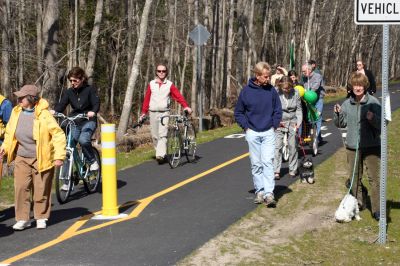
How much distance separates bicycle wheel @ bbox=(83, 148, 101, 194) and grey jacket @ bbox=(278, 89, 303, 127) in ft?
11.6

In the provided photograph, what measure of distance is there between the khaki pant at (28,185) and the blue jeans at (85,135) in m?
2.19

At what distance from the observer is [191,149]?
48.8ft

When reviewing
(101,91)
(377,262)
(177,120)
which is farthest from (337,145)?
(101,91)

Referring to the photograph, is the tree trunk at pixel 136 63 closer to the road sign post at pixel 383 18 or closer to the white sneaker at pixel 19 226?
the white sneaker at pixel 19 226

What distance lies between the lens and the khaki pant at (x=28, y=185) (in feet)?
27.9

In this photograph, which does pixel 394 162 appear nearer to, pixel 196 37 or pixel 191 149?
pixel 191 149

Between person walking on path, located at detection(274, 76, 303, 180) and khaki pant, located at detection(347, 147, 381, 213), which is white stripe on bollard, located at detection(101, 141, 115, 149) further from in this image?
person walking on path, located at detection(274, 76, 303, 180)

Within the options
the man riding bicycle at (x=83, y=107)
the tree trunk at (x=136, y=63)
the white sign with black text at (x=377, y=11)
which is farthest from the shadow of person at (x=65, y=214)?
the tree trunk at (x=136, y=63)

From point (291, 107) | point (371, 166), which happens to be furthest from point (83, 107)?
point (371, 166)

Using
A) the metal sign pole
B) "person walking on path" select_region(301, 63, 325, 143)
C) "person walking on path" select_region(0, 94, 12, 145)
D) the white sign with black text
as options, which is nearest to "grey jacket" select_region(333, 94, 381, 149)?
the metal sign pole

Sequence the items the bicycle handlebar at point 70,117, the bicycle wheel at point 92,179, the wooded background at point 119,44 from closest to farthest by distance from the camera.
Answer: the bicycle handlebar at point 70,117 → the bicycle wheel at point 92,179 → the wooded background at point 119,44

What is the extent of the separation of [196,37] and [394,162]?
367 inches

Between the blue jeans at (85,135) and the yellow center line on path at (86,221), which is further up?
the blue jeans at (85,135)

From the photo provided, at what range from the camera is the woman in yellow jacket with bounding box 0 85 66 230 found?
8398 mm
